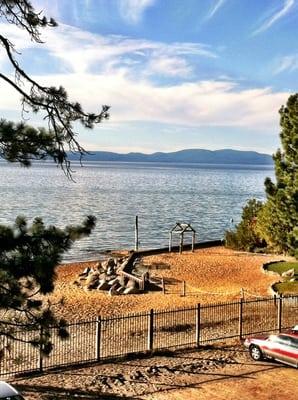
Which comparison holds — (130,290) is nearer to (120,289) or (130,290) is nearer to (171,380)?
(120,289)

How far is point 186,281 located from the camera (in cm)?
4047

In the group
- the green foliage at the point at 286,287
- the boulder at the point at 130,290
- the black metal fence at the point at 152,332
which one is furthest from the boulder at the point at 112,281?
the black metal fence at the point at 152,332

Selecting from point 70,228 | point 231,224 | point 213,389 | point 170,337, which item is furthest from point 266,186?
point 231,224

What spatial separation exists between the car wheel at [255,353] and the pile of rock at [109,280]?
52.6 feet

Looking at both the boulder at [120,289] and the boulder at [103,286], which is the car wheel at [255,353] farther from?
the boulder at [103,286]

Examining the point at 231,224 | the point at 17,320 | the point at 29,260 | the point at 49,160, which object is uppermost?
the point at 49,160

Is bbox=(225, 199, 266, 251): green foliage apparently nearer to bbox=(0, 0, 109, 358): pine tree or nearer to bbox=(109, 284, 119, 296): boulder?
bbox=(109, 284, 119, 296): boulder

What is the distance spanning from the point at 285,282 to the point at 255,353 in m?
18.3

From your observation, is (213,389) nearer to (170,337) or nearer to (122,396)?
(122,396)

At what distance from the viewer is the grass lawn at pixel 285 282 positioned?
35.5 meters

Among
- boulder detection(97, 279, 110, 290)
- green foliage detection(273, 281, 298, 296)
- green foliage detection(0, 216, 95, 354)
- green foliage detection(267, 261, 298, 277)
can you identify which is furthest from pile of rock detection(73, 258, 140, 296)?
green foliage detection(0, 216, 95, 354)

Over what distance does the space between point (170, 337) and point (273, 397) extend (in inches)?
295

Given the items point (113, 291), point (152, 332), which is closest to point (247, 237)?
point (113, 291)

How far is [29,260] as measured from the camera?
11156 mm
